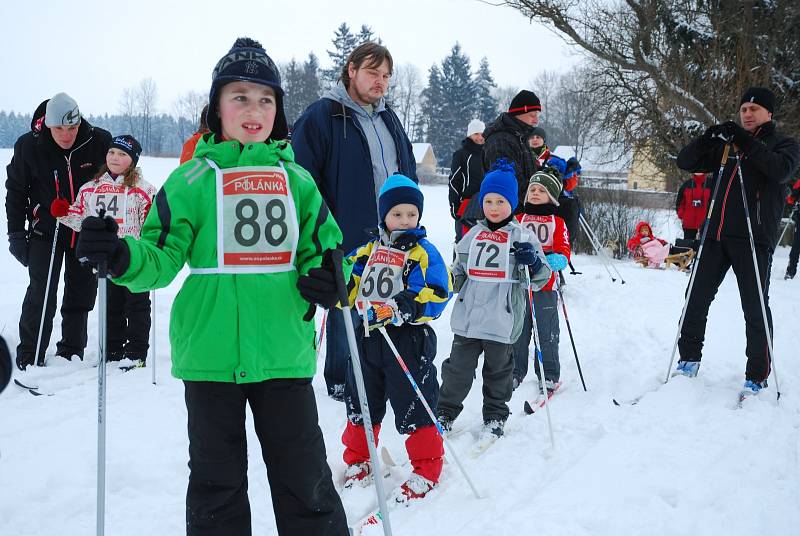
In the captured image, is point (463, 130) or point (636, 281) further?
point (463, 130)

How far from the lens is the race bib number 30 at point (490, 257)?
387 centimetres

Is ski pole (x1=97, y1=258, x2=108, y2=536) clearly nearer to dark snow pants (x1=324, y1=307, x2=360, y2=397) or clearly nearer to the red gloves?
dark snow pants (x1=324, y1=307, x2=360, y2=397)

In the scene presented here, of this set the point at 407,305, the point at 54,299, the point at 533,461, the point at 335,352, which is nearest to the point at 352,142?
the point at 407,305

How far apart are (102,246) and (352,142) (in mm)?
2343

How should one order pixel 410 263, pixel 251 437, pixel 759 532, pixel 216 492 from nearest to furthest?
pixel 216 492 → pixel 759 532 → pixel 410 263 → pixel 251 437

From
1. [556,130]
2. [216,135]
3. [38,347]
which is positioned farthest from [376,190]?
[556,130]

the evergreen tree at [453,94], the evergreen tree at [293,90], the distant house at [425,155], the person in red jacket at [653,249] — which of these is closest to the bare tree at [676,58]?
the person in red jacket at [653,249]

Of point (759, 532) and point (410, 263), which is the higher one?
point (410, 263)

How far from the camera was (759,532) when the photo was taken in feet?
9.02

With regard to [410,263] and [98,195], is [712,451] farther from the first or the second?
[98,195]

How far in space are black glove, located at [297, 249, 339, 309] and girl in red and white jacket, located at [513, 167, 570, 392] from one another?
9.92 feet

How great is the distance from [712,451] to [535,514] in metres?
1.52

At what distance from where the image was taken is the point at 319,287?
2078 mm

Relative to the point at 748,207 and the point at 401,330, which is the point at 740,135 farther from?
the point at 401,330
